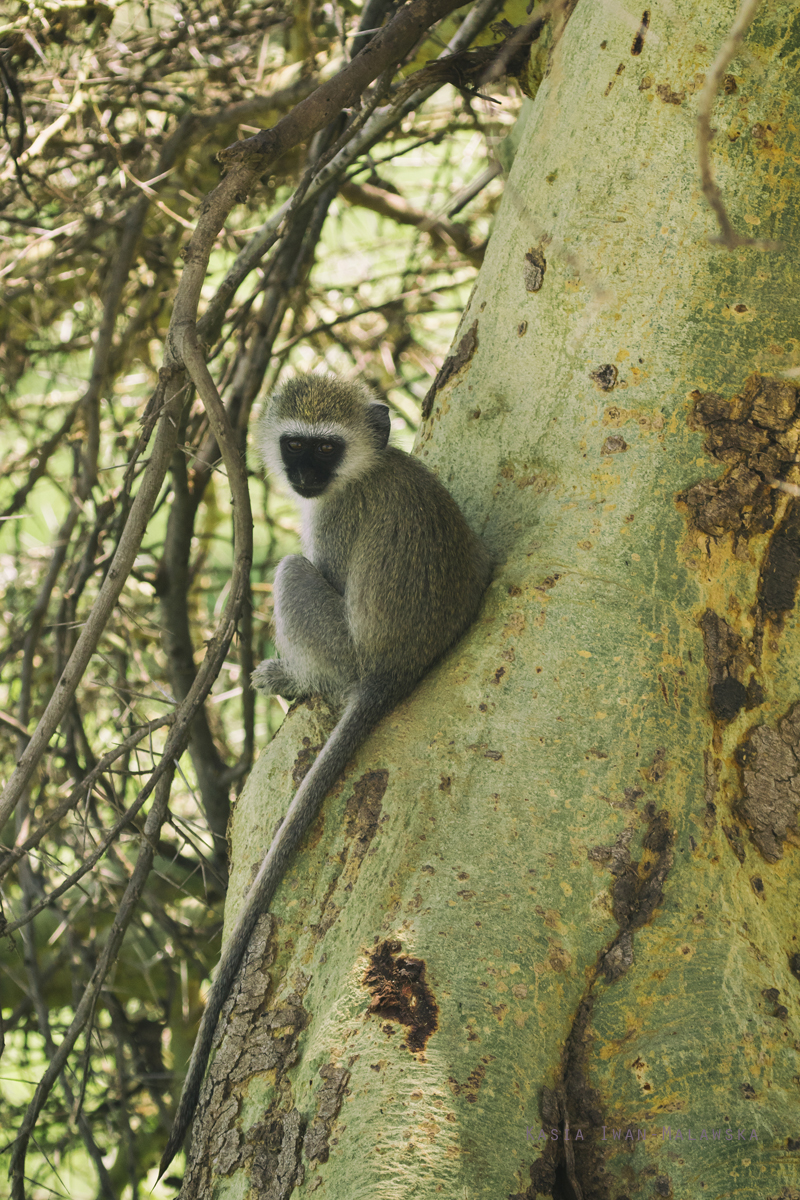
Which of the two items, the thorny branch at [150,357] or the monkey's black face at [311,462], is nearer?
the thorny branch at [150,357]

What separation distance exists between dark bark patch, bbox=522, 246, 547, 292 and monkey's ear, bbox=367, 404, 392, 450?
80 cm

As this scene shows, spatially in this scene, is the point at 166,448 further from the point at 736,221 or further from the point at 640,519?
the point at 736,221

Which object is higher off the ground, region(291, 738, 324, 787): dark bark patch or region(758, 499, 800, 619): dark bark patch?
region(758, 499, 800, 619): dark bark patch

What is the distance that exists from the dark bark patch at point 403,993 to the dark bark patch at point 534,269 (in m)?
1.75

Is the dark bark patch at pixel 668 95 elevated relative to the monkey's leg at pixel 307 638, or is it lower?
elevated

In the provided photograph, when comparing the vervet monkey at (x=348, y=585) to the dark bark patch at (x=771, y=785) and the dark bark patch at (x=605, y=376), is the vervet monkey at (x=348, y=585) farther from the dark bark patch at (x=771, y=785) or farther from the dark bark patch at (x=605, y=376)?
the dark bark patch at (x=771, y=785)

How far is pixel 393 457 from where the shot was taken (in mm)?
3121

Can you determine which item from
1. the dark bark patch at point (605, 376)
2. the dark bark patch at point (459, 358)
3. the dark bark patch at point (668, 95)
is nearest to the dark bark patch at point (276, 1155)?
the dark bark patch at point (605, 376)

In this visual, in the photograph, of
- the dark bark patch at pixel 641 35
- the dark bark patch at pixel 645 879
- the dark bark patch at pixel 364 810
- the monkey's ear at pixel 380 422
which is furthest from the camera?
the monkey's ear at pixel 380 422

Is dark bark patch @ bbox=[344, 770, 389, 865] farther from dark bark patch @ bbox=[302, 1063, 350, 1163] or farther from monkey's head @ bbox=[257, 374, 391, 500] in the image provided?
monkey's head @ bbox=[257, 374, 391, 500]

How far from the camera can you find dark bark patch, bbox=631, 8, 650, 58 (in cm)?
256

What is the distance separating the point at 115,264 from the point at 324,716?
2527mm

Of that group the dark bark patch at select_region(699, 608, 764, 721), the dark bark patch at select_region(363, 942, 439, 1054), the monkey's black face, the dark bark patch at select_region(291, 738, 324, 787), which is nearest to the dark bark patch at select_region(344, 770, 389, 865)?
the dark bark patch at select_region(291, 738, 324, 787)

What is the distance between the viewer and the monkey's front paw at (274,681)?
11.0 feet
